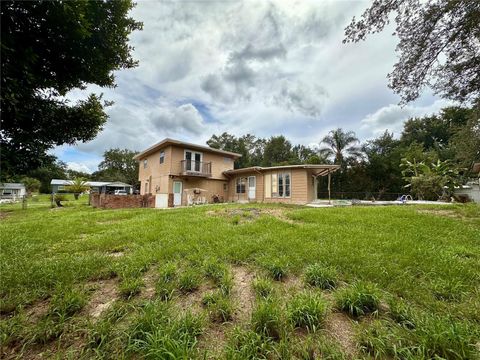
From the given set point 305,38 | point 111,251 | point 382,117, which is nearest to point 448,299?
point 111,251

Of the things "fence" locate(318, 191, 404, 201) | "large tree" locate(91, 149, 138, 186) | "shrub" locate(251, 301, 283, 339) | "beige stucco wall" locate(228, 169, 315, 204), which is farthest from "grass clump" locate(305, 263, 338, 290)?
"large tree" locate(91, 149, 138, 186)

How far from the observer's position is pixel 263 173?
17.8 meters

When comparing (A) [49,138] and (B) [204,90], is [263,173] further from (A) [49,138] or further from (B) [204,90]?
(A) [49,138]

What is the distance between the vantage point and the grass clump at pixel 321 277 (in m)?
2.82

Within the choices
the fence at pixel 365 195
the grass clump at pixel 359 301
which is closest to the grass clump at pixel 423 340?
the grass clump at pixel 359 301

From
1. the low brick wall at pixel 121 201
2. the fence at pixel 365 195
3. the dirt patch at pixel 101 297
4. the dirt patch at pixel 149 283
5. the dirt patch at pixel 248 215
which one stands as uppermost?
the fence at pixel 365 195

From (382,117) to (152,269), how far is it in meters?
37.6

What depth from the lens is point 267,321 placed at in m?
2.07

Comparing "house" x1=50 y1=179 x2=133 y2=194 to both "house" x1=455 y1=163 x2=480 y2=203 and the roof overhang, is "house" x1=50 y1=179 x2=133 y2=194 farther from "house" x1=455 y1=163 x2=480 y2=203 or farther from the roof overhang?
"house" x1=455 y1=163 x2=480 y2=203

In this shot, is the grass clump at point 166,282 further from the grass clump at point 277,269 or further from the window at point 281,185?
the window at point 281,185

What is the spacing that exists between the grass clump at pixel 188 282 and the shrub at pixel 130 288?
0.51 meters

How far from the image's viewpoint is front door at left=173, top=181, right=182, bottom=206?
16938 millimetres

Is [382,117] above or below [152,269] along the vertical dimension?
above

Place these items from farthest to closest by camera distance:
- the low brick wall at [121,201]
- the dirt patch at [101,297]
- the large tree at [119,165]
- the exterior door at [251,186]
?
1. the large tree at [119,165]
2. the exterior door at [251,186]
3. the low brick wall at [121,201]
4. the dirt patch at [101,297]
